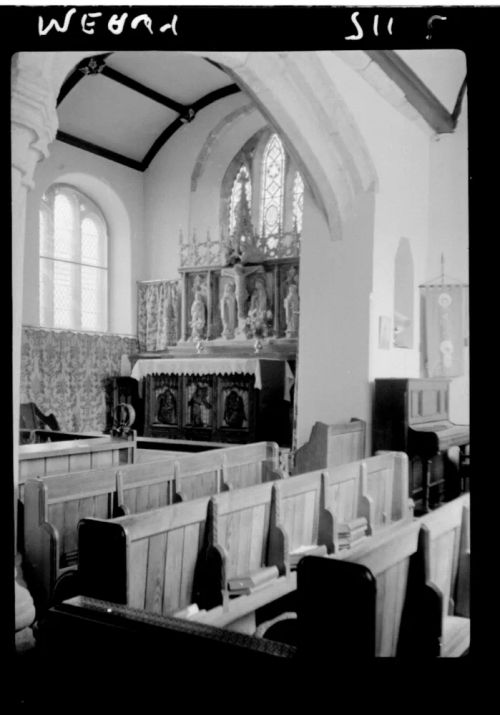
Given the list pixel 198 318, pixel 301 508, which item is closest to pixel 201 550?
pixel 301 508

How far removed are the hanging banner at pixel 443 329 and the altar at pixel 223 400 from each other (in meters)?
2.27

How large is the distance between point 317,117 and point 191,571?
447 cm

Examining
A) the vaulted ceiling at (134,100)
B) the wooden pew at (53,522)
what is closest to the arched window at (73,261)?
the vaulted ceiling at (134,100)

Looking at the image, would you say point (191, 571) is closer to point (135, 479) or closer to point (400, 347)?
point (135, 479)

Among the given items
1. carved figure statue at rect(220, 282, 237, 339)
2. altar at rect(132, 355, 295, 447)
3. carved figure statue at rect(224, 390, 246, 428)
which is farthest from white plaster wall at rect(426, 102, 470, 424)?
carved figure statue at rect(220, 282, 237, 339)

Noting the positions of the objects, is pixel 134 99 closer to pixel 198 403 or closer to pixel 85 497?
pixel 198 403

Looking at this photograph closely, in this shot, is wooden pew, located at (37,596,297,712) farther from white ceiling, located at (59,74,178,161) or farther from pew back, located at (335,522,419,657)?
white ceiling, located at (59,74,178,161)

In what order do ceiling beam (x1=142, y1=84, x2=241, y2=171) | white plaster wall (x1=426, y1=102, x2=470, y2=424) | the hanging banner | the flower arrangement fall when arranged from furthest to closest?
ceiling beam (x1=142, y1=84, x2=241, y2=171) → the flower arrangement → the hanging banner → white plaster wall (x1=426, y1=102, x2=470, y2=424)

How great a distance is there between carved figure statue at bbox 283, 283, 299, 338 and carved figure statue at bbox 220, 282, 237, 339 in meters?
0.89

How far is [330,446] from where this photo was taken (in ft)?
19.9

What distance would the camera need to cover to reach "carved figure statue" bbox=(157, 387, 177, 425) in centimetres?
945

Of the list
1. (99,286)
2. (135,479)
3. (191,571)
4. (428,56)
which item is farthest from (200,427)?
(428,56)

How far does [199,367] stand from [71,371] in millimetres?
1879

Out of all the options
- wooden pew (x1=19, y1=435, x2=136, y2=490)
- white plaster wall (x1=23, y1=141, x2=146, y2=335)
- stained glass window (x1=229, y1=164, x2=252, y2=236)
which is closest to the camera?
wooden pew (x1=19, y1=435, x2=136, y2=490)
